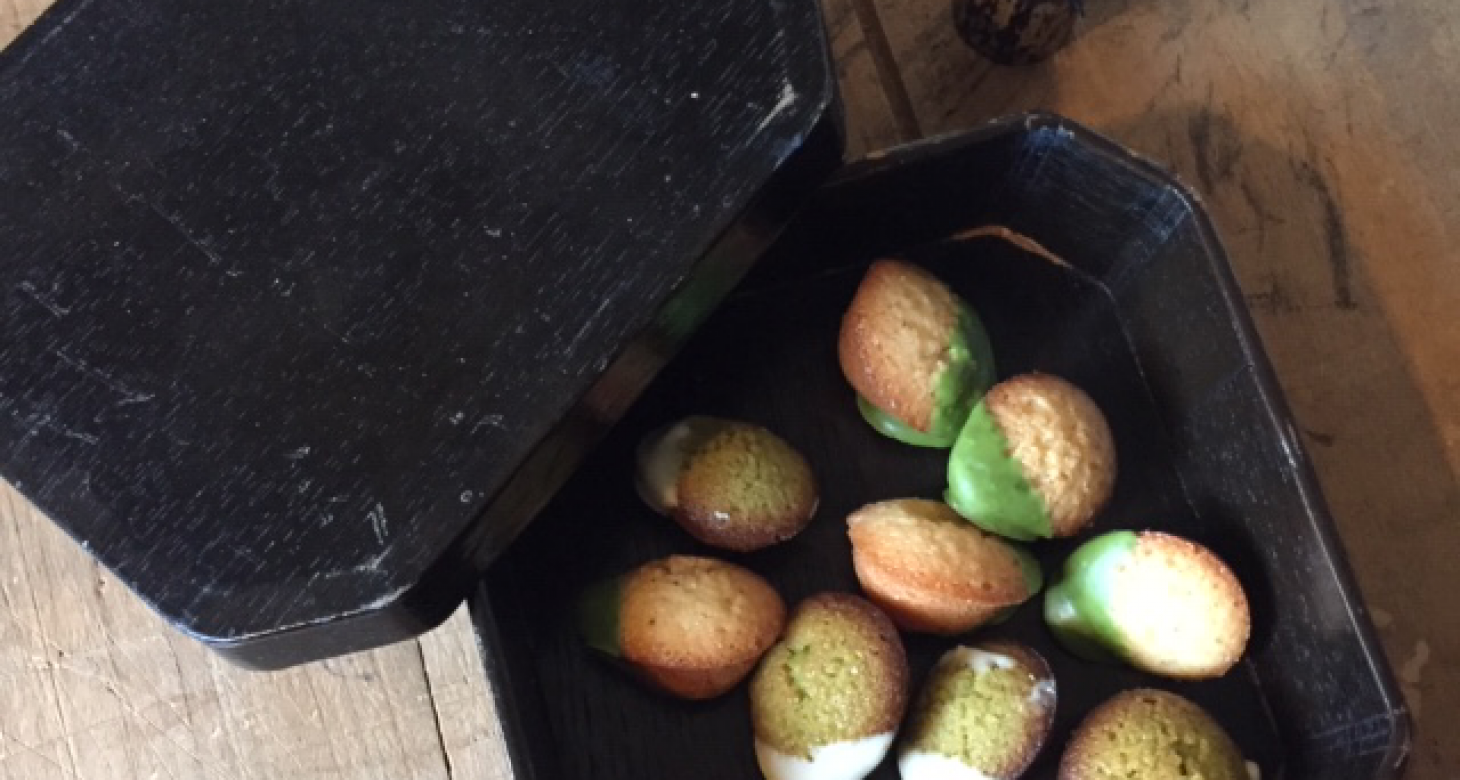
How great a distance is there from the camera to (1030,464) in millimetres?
561

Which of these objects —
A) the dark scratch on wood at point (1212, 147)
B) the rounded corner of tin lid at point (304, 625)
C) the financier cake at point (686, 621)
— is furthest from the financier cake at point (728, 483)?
the dark scratch on wood at point (1212, 147)

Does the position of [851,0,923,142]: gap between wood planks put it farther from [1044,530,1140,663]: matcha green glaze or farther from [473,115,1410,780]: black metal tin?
[1044,530,1140,663]: matcha green glaze

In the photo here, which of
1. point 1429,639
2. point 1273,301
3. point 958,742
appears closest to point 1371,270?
point 1273,301

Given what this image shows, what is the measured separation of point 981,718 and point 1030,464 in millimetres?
99

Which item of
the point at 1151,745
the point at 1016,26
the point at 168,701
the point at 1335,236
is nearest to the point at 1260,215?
the point at 1335,236

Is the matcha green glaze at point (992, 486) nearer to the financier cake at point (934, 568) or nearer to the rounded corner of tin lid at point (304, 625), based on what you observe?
the financier cake at point (934, 568)

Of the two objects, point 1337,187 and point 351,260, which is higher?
point 351,260

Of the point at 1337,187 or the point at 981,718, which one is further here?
the point at 1337,187

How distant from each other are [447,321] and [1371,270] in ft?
1.32

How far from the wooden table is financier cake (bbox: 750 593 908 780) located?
0.12 metres

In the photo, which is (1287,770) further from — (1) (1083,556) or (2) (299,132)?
(2) (299,132)

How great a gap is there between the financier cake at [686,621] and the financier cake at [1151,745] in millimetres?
124

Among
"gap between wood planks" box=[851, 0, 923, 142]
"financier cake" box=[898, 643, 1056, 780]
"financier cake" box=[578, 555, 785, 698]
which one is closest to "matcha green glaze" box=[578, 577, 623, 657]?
"financier cake" box=[578, 555, 785, 698]

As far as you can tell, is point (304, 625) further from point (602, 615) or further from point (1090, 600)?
point (1090, 600)
